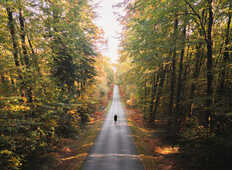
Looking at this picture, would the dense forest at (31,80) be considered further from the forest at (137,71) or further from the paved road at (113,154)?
the paved road at (113,154)

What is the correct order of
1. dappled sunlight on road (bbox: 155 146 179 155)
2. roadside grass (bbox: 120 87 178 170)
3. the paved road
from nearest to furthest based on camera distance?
the paved road < roadside grass (bbox: 120 87 178 170) < dappled sunlight on road (bbox: 155 146 179 155)

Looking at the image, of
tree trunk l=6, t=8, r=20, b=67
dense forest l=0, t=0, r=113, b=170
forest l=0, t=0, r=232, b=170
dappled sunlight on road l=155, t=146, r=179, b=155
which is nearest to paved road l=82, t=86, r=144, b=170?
dappled sunlight on road l=155, t=146, r=179, b=155

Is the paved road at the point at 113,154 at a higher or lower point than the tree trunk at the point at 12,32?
lower

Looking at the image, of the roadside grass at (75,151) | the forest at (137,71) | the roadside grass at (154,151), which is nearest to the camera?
the forest at (137,71)

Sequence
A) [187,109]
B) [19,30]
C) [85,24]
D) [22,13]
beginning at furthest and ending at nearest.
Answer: [85,24]
[187,109]
[22,13]
[19,30]

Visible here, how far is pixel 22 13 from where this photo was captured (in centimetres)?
902

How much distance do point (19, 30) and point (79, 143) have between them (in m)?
10.4

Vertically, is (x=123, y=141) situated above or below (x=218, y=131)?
below

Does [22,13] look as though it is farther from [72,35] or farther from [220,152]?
[220,152]

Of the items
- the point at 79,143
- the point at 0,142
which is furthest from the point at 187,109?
the point at 0,142

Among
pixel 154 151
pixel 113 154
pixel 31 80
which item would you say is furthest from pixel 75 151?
pixel 31 80

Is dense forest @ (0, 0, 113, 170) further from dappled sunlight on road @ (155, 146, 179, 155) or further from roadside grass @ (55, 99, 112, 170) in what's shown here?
dappled sunlight on road @ (155, 146, 179, 155)

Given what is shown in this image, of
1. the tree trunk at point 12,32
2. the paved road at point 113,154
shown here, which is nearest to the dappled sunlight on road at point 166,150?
the paved road at point 113,154

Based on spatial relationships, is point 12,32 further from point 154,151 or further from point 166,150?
point 166,150
